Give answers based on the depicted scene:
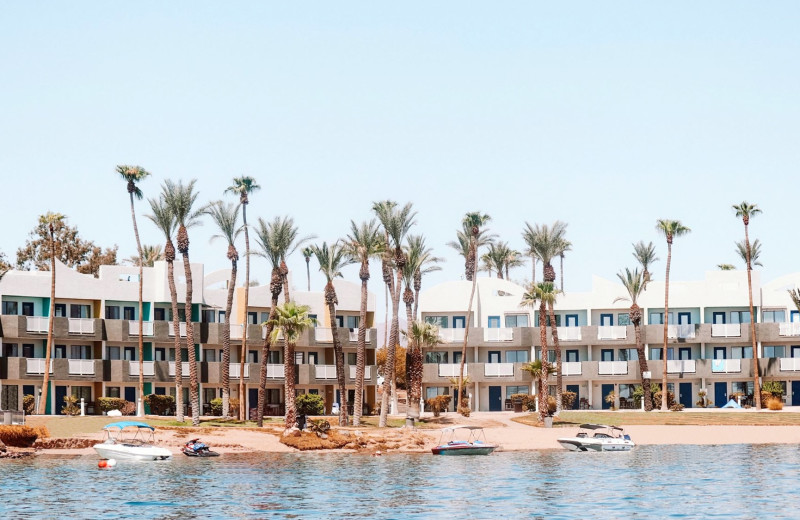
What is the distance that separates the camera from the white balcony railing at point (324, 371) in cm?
11600

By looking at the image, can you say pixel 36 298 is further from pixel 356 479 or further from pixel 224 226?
pixel 356 479

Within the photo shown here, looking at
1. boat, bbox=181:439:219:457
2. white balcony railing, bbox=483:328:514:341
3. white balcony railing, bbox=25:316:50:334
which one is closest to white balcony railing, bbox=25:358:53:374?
white balcony railing, bbox=25:316:50:334

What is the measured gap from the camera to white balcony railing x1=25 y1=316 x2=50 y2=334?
104 m

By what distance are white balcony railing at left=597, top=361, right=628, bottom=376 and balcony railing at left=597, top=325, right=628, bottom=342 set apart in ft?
8.39

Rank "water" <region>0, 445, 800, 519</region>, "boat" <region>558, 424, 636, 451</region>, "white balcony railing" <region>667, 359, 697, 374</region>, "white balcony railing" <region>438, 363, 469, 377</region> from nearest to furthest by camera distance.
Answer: "water" <region>0, 445, 800, 519</region>, "boat" <region>558, 424, 636, 451</region>, "white balcony railing" <region>667, 359, 697, 374</region>, "white balcony railing" <region>438, 363, 469, 377</region>

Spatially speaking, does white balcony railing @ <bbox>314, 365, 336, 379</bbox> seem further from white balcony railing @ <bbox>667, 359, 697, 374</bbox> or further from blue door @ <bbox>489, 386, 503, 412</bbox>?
white balcony railing @ <bbox>667, 359, 697, 374</bbox>

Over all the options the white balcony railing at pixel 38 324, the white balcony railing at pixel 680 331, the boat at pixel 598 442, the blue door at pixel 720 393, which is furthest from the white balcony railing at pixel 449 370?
the white balcony railing at pixel 38 324

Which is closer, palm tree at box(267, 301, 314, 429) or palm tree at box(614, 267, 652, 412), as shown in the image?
palm tree at box(267, 301, 314, 429)

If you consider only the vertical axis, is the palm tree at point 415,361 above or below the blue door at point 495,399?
above

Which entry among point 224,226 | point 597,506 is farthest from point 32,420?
point 597,506

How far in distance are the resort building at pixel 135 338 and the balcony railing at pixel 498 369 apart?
36.4 ft

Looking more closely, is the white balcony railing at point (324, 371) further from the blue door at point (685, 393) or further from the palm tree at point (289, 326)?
the blue door at point (685, 393)

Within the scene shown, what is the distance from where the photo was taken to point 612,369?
12344 cm

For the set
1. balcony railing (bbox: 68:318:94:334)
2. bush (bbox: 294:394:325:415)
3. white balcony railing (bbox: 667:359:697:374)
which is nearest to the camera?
balcony railing (bbox: 68:318:94:334)
